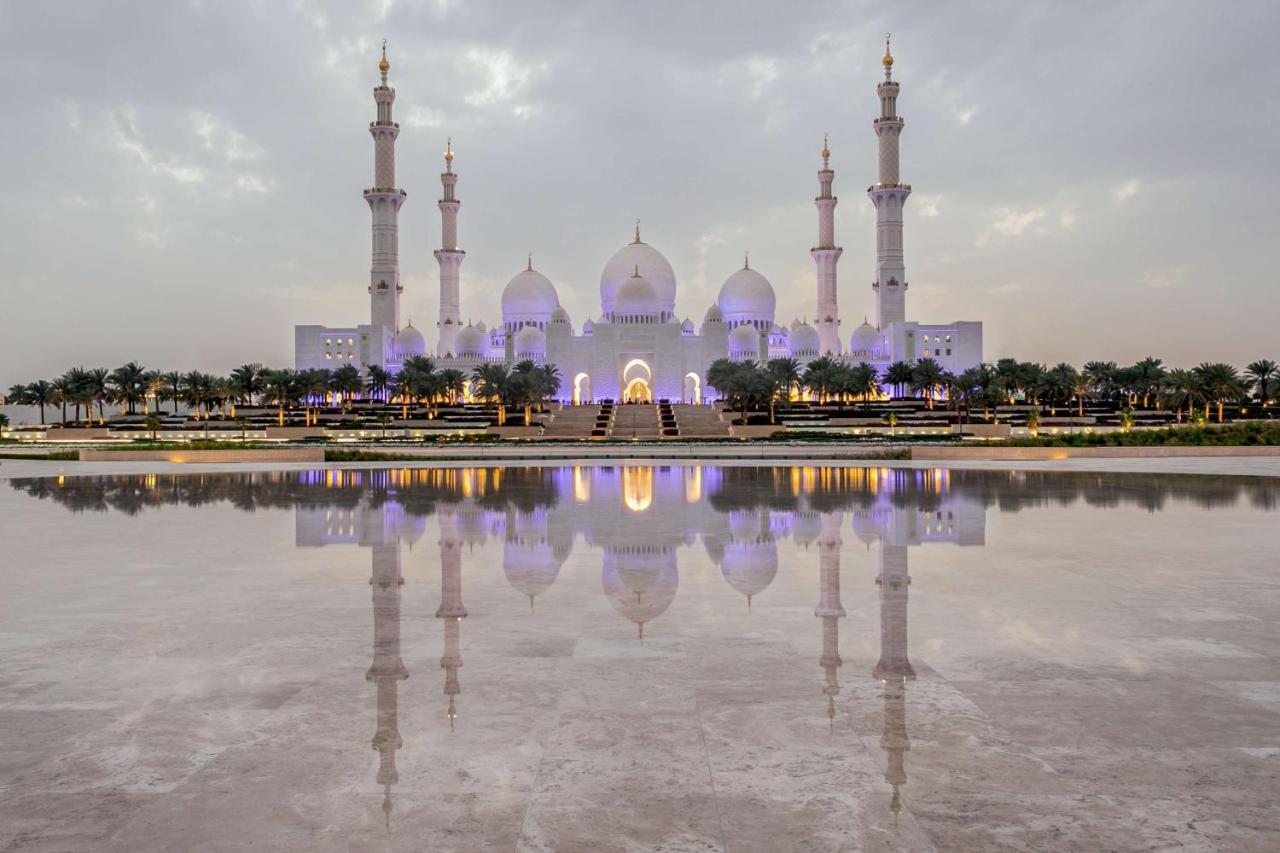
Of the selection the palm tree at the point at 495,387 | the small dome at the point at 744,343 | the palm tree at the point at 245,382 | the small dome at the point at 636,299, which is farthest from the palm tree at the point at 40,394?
the small dome at the point at 744,343

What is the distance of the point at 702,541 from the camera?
37.8 ft

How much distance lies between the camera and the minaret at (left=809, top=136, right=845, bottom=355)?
267 feet

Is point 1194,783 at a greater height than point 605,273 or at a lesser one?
lesser

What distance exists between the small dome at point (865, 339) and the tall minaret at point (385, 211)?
3667cm

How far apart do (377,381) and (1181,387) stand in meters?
49.5

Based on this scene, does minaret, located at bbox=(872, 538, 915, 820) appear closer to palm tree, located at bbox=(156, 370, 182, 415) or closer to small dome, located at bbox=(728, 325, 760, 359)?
palm tree, located at bbox=(156, 370, 182, 415)

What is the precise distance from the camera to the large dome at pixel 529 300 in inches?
3435

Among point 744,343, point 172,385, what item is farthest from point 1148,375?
point 172,385

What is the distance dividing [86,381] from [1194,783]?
222 ft

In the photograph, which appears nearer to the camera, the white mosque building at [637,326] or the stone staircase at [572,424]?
the stone staircase at [572,424]

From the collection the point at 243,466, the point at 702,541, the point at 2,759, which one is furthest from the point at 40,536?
the point at 243,466

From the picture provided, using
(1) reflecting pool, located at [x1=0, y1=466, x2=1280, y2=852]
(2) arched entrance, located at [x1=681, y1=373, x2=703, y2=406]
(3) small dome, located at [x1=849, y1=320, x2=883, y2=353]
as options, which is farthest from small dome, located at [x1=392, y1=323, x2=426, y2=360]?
(1) reflecting pool, located at [x1=0, y1=466, x2=1280, y2=852]

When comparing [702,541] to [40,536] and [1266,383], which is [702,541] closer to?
[40,536]

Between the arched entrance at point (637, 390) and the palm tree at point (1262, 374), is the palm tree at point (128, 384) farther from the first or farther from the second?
the palm tree at point (1262, 374)
